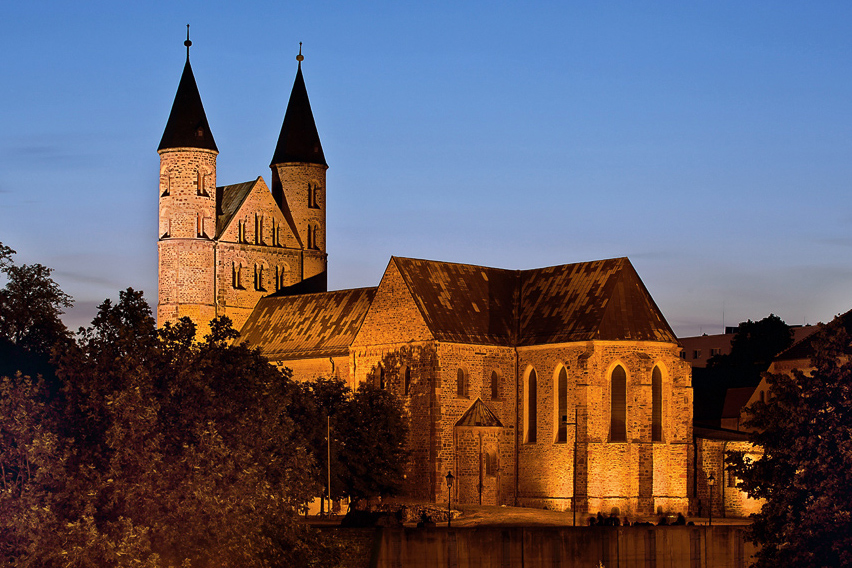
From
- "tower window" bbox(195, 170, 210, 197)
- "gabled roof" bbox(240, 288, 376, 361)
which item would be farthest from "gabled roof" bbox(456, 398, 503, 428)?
"tower window" bbox(195, 170, 210, 197)

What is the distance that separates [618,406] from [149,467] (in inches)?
1326

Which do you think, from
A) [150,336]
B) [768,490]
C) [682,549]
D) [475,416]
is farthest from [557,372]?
[150,336]

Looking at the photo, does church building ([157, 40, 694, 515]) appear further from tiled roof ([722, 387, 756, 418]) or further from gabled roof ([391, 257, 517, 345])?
tiled roof ([722, 387, 756, 418])

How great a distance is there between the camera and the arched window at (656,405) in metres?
81.8

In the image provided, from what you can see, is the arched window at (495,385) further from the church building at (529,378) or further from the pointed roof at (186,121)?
the pointed roof at (186,121)

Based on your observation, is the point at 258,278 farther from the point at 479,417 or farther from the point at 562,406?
the point at 562,406

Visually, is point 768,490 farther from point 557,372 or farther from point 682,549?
point 557,372

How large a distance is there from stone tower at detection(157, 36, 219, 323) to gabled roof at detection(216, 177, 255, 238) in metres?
2.07

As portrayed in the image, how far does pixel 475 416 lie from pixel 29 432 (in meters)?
33.7

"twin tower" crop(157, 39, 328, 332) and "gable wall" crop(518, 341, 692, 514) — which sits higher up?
"twin tower" crop(157, 39, 328, 332)

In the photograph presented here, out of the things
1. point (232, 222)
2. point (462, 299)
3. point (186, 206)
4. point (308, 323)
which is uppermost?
point (186, 206)

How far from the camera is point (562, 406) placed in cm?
8281

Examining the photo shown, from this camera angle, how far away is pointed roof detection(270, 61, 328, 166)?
371ft

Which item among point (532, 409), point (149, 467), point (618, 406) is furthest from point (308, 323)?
point (149, 467)
